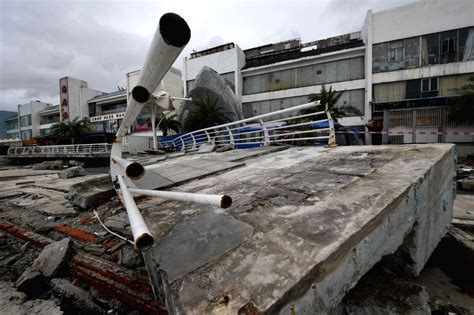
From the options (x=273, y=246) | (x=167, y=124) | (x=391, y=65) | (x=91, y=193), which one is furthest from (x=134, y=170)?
(x=167, y=124)

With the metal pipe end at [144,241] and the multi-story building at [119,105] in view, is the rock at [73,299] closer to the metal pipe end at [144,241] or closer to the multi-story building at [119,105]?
the metal pipe end at [144,241]

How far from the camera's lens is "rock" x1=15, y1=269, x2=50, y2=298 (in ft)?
6.16

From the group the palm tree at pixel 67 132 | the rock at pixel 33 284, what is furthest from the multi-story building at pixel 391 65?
the palm tree at pixel 67 132

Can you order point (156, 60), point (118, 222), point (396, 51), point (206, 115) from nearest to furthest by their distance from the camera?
point (156, 60), point (118, 222), point (396, 51), point (206, 115)

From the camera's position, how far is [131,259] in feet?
6.28

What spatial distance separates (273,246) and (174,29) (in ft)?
3.95

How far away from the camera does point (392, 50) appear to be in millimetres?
15602

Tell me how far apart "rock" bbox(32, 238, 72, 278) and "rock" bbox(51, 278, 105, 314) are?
128 millimetres

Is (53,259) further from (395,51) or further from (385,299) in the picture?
(395,51)

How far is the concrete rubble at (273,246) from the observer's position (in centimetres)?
109

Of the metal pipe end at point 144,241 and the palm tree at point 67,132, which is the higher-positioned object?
the palm tree at point 67,132

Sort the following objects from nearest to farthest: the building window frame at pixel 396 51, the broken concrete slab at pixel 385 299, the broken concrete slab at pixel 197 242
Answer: the broken concrete slab at pixel 197 242 < the broken concrete slab at pixel 385 299 < the building window frame at pixel 396 51

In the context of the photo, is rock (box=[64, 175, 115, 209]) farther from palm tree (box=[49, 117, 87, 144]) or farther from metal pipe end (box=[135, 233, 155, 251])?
palm tree (box=[49, 117, 87, 144])

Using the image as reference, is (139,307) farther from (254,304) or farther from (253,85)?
(253,85)
